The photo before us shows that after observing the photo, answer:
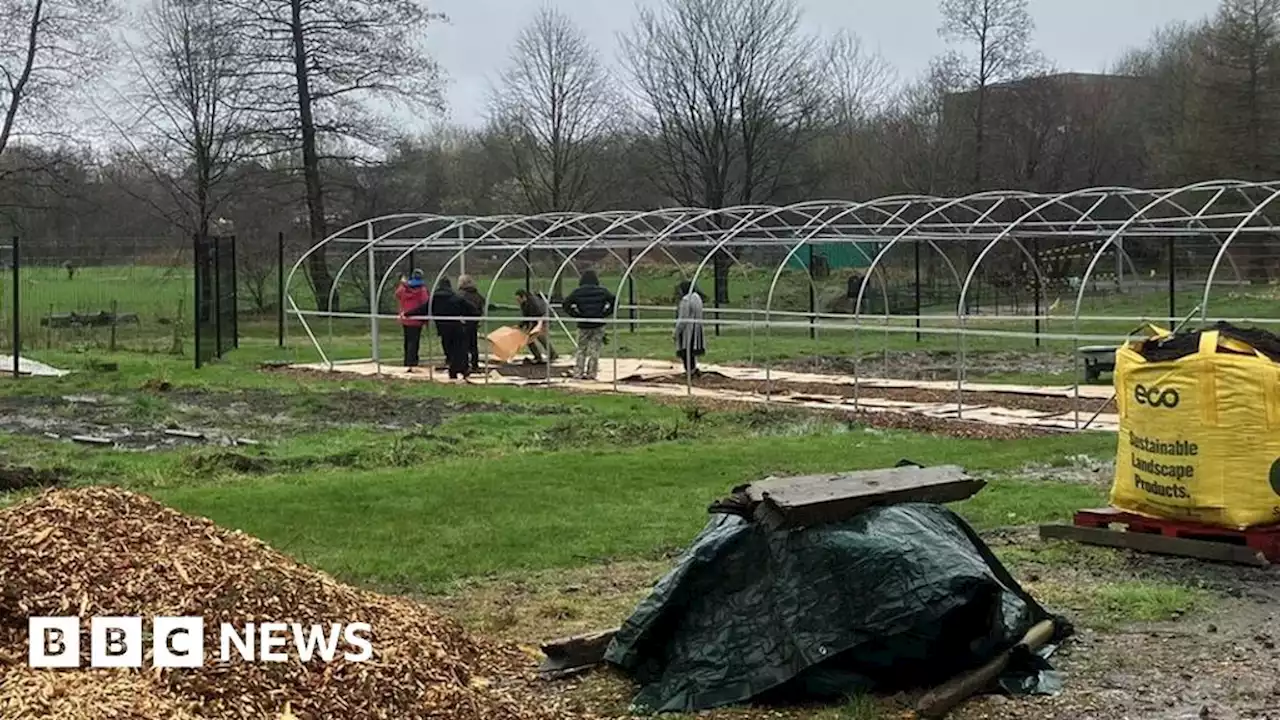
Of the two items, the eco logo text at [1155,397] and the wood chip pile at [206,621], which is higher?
the eco logo text at [1155,397]

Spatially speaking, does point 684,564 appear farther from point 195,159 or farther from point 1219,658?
point 195,159

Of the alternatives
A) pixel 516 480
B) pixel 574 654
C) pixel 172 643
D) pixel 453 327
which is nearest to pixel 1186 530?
pixel 574 654

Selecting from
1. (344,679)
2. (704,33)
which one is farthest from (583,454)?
(704,33)

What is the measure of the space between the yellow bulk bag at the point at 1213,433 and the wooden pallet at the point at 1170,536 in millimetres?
65

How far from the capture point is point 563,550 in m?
8.18

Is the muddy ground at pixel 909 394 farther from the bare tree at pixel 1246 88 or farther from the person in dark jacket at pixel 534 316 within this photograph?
the bare tree at pixel 1246 88

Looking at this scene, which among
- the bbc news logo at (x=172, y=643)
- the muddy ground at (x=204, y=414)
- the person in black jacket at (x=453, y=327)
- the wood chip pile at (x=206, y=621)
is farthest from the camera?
the person in black jacket at (x=453, y=327)

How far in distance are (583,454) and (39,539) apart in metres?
7.40

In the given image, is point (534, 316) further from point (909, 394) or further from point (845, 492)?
point (845, 492)

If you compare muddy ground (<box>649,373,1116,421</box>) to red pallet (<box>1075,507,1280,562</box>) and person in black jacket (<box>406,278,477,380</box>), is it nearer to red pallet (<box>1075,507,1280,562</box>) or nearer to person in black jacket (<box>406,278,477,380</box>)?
person in black jacket (<box>406,278,477,380</box>)

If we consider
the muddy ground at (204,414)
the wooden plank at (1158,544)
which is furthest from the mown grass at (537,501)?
the muddy ground at (204,414)

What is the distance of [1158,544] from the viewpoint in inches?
300

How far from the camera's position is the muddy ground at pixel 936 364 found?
20391 mm

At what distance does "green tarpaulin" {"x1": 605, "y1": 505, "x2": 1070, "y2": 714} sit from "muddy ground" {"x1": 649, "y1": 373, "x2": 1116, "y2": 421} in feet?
32.5
